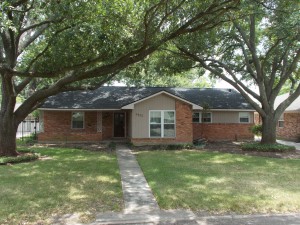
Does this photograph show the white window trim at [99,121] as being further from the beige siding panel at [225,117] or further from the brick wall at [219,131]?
the beige siding panel at [225,117]

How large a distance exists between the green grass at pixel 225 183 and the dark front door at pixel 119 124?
9.83 meters

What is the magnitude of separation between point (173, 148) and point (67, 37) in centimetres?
1040

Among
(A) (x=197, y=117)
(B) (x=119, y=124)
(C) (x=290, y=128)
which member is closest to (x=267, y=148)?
(A) (x=197, y=117)

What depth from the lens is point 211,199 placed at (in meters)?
8.24

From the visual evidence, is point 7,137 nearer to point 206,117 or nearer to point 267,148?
point 267,148

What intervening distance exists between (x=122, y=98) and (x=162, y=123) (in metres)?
5.33

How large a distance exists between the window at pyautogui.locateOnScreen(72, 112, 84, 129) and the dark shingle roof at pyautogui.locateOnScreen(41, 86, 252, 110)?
2.96 feet

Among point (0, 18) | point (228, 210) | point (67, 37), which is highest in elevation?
point (67, 37)

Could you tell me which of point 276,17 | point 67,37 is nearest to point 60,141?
point 67,37

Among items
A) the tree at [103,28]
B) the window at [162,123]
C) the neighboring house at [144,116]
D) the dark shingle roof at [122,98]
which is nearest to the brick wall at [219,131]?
the neighboring house at [144,116]

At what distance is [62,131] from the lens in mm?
23844

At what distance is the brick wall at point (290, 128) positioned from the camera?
2577cm

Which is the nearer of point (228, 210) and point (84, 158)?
point (228, 210)

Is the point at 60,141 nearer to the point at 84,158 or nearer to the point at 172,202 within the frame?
the point at 84,158
